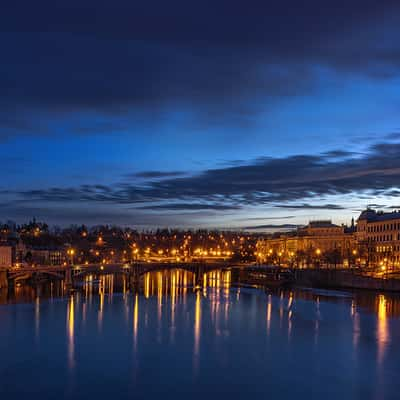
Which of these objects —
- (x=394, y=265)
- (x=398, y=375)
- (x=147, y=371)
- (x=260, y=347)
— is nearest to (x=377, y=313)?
(x=260, y=347)

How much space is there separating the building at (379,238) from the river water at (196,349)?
3272 cm

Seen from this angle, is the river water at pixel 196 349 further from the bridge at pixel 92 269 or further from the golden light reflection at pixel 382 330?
the bridge at pixel 92 269

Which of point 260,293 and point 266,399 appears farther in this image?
point 260,293

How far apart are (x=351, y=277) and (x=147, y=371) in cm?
5024

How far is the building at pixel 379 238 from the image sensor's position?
88812mm

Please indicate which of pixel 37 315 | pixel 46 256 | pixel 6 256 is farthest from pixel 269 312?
pixel 46 256

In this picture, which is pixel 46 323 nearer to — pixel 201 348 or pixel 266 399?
pixel 201 348

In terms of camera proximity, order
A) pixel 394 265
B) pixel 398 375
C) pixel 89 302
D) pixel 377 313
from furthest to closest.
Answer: pixel 394 265 → pixel 89 302 → pixel 377 313 → pixel 398 375

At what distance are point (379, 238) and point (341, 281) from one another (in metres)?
24.2

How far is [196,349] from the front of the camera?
3334 cm

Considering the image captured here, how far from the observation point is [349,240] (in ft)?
405

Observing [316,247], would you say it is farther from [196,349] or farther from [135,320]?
[196,349]

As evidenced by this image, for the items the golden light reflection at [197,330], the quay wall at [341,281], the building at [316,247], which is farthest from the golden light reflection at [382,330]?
the building at [316,247]

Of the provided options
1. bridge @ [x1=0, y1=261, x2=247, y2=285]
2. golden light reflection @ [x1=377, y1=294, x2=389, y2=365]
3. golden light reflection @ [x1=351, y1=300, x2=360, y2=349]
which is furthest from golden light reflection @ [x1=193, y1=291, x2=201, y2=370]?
bridge @ [x1=0, y1=261, x2=247, y2=285]
